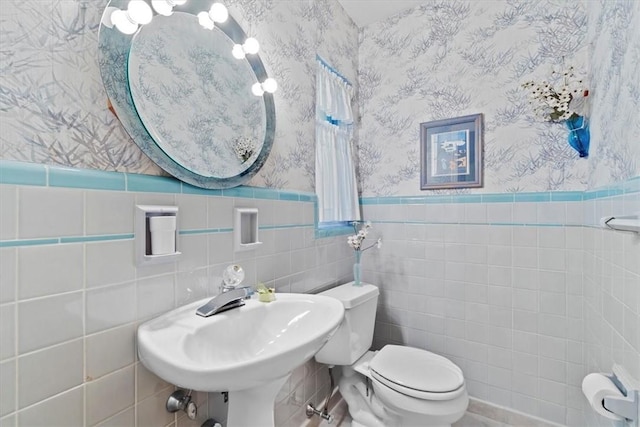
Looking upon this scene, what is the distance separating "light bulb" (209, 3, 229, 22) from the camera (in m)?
0.99

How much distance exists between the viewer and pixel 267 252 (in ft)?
4.30

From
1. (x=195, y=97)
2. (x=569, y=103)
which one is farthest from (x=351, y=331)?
(x=569, y=103)

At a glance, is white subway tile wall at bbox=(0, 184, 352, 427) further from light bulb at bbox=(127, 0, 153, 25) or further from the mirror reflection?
light bulb at bbox=(127, 0, 153, 25)

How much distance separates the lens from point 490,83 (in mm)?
1736

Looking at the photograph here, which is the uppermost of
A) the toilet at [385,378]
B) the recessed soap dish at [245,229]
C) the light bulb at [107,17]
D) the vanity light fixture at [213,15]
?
the vanity light fixture at [213,15]

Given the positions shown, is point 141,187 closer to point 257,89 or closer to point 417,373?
point 257,89

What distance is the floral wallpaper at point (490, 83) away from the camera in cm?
136

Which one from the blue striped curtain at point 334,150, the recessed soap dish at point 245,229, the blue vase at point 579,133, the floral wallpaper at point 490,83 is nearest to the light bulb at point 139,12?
the recessed soap dish at point 245,229

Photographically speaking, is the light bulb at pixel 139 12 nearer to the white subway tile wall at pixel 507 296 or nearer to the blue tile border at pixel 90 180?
the blue tile border at pixel 90 180

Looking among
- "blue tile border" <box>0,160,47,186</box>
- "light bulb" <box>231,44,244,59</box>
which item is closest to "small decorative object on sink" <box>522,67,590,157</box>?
"light bulb" <box>231,44,244,59</box>

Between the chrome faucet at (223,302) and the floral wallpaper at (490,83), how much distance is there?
1.36m

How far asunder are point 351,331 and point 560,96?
157 centimetres

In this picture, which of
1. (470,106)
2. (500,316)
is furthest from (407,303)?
(470,106)

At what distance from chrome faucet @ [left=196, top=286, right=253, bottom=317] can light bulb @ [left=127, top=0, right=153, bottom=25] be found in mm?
816
